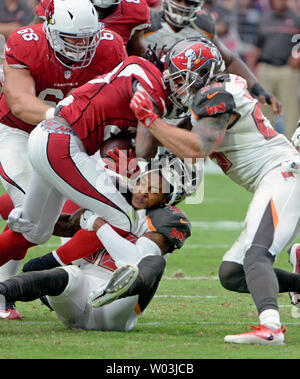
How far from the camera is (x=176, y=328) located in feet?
14.7

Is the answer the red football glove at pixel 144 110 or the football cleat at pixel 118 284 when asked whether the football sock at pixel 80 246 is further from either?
the red football glove at pixel 144 110

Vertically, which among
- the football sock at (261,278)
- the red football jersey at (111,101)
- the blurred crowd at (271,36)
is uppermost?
the red football jersey at (111,101)

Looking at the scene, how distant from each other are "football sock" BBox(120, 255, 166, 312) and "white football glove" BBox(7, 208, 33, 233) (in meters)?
0.78

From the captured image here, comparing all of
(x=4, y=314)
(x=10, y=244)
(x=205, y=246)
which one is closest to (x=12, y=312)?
(x=4, y=314)

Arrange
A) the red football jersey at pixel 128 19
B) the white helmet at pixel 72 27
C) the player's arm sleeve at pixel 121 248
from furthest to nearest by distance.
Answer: the red football jersey at pixel 128 19 < the white helmet at pixel 72 27 < the player's arm sleeve at pixel 121 248

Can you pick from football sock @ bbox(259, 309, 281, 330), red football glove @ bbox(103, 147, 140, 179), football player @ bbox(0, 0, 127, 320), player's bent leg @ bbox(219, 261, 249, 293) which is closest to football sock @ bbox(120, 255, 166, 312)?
player's bent leg @ bbox(219, 261, 249, 293)

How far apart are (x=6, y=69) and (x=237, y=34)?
1012 cm

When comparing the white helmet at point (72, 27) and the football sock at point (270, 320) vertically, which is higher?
the white helmet at point (72, 27)

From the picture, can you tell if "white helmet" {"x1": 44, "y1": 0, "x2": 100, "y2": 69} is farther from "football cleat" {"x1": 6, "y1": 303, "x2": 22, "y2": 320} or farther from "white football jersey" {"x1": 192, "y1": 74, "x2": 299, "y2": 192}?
"football cleat" {"x1": 6, "y1": 303, "x2": 22, "y2": 320}

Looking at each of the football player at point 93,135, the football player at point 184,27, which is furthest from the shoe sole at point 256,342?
the football player at point 184,27

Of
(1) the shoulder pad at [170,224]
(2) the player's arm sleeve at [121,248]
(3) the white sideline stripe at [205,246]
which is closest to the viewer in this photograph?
(2) the player's arm sleeve at [121,248]

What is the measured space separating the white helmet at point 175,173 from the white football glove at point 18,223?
2.44 ft

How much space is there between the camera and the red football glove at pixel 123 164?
14.5 ft
